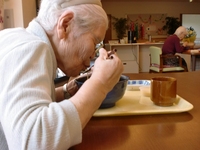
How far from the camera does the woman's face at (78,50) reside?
765 mm

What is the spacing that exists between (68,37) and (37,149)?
1.25 feet

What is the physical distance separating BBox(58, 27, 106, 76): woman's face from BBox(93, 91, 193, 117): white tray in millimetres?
180

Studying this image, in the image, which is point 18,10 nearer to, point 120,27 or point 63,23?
point 63,23

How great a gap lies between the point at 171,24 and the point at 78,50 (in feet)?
20.9

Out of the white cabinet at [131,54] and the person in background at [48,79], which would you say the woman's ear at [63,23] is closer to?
the person in background at [48,79]

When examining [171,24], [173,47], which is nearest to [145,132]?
[173,47]

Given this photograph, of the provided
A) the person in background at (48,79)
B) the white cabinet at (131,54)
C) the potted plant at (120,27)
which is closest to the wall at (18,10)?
the person in background at (48,79)

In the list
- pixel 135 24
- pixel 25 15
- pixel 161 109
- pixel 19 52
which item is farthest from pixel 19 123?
pixel 135 24

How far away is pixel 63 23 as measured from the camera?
0.73 m

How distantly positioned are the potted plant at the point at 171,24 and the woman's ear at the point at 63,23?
641 centimetres

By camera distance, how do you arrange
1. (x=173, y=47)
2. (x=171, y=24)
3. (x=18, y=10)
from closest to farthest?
(x=18, y=10) < (x=173, y=47) < (x=171, y=24)

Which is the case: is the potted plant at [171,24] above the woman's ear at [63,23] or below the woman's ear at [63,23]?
above

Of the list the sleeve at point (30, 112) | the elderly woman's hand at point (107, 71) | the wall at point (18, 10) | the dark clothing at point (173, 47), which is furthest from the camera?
the dark clothing at point (173, 47)

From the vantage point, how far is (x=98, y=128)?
2.26 ft
